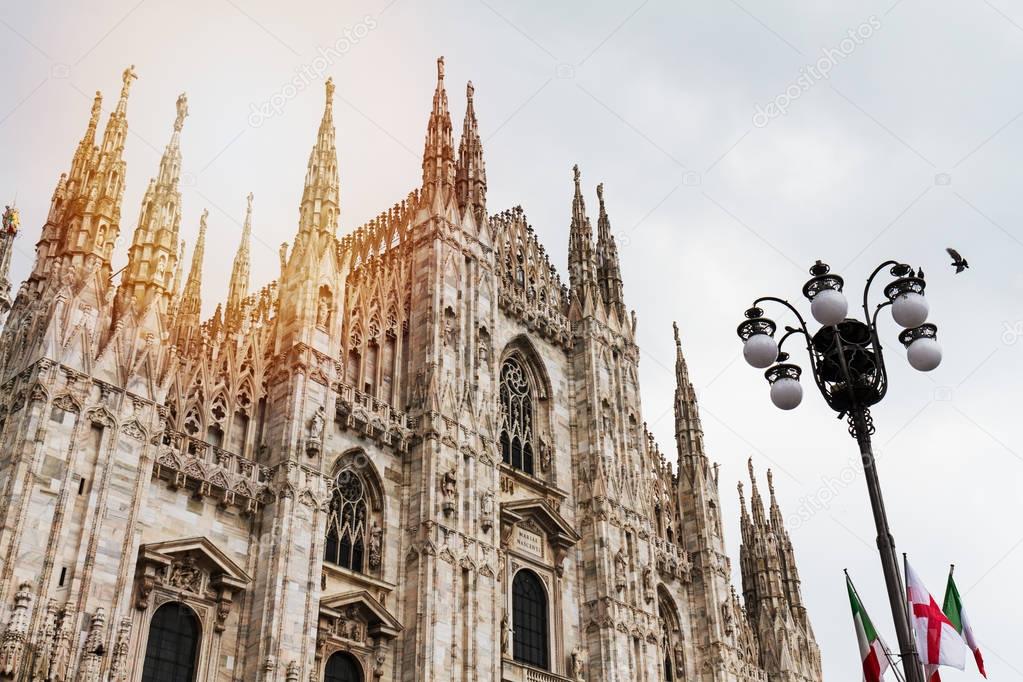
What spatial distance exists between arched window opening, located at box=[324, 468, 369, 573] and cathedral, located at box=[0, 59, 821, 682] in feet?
0.25

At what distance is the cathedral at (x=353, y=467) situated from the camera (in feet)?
64.9

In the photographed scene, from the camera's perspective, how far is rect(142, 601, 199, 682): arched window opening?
67.7ft

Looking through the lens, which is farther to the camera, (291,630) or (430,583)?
(430,583)

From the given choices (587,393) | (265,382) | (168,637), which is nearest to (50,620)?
(168,637)

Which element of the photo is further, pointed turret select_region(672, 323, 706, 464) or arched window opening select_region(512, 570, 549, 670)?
pointed turret select_region(672, 323, 706, 464)

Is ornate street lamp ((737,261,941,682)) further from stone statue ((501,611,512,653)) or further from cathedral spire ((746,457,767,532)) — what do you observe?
cathedral spire ((746,457,767,532))

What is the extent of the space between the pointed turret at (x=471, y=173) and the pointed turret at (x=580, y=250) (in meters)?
5.84

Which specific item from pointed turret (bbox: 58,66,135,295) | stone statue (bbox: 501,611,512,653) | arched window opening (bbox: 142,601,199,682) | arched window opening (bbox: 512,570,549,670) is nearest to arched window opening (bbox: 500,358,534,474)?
arched window opening (bbox: 512,570,549,670)

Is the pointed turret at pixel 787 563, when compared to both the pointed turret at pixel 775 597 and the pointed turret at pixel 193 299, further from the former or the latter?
the pointed turret at pixel 193 299

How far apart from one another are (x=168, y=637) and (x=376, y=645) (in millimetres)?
5463

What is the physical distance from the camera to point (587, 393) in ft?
116

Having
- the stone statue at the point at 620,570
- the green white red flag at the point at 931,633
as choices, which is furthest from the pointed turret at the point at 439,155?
the green white red flag at the point at 931,633

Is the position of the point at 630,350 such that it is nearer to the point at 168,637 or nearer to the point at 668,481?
the point at 668,481

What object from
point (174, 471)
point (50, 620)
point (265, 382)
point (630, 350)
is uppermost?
point (630, 350)
